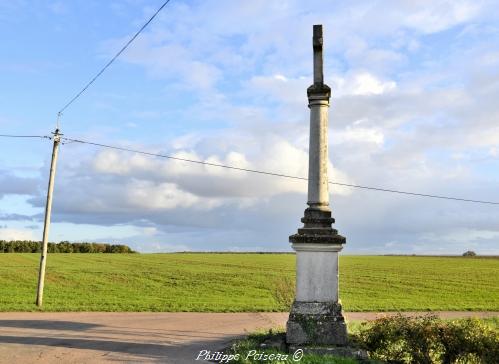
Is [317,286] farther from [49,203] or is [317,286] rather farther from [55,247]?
[55,247]

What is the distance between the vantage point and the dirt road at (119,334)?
426 inches

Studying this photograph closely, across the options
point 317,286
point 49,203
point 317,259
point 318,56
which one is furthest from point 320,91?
point 49,203

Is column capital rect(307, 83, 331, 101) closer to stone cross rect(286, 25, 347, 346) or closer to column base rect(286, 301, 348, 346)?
stone cross rect(286, 25, 347, 346)

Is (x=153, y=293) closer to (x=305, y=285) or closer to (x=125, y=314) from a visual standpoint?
(x=125, y=314)

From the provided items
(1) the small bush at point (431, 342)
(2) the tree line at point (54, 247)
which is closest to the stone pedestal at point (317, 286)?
(1) the small bush at point (431, 342)

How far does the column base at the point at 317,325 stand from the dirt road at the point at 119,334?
194cm

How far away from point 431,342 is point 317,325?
2171 mm

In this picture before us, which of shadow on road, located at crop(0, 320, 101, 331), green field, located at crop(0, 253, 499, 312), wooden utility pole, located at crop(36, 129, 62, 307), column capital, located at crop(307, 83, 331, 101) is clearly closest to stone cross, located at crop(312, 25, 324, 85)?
column capital, located at crop(307, 83, 331, 101)

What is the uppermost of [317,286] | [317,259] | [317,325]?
[317,259]

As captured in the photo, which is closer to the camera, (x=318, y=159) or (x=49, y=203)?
(x=318, y=159)

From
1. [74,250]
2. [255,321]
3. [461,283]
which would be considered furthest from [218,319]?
[74,250]

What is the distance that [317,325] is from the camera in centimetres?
1062

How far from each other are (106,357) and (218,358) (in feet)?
7.52

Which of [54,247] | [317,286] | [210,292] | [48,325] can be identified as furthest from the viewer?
[54,247]
